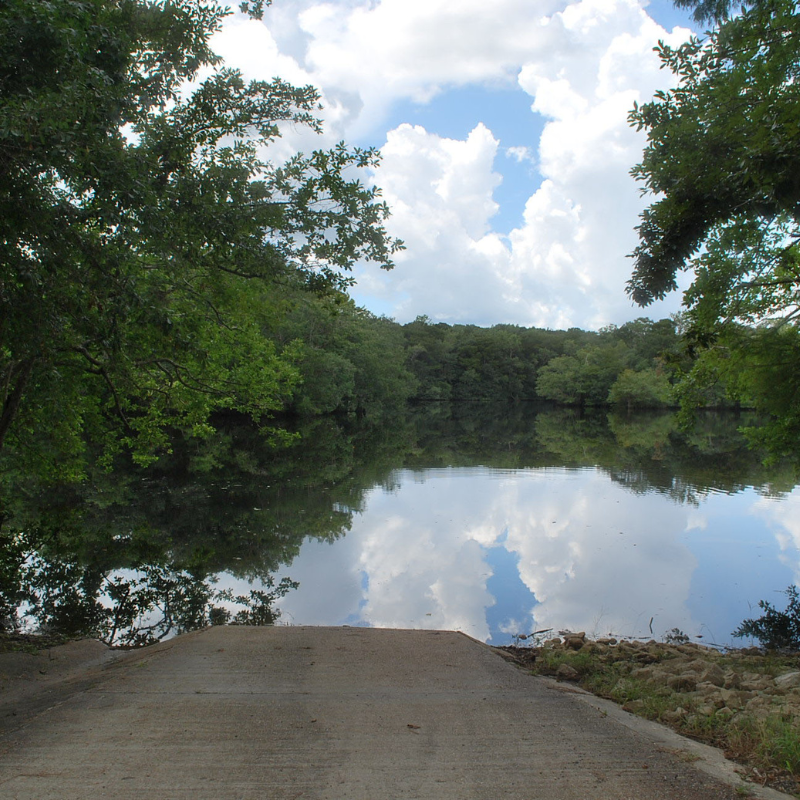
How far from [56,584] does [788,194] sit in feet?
41.9

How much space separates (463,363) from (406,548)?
10319 centimetres

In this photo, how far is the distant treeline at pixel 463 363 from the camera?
53.2 metres

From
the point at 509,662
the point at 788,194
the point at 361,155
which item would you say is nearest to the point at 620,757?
the point at 509,662

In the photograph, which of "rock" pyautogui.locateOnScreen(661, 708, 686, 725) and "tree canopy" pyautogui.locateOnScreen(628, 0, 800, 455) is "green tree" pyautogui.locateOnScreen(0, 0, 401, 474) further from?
"rock" pyautogui.locateOnScreen(661, 708, 686, 725)

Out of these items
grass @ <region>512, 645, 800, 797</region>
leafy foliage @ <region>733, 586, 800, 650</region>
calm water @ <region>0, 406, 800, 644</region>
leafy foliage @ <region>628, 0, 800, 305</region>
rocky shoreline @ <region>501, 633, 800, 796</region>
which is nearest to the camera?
grass @ <region>512, 645, 800, 797</region>

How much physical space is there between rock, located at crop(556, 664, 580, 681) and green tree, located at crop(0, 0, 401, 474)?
5.31m

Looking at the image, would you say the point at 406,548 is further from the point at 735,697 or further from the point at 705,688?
the point at 735,697

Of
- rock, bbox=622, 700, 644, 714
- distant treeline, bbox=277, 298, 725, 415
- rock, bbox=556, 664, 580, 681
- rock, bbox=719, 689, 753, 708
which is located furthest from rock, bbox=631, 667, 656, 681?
distant treeline, bbox=277, 298, 725, 415

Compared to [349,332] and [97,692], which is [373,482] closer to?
[97,692]

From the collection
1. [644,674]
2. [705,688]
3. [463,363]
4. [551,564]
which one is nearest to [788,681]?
[705,688]

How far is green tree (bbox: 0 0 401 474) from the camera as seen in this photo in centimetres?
446

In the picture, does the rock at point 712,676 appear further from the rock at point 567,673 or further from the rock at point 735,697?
the rock at point 567,673

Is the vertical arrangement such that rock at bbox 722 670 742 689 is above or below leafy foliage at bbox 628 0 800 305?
below

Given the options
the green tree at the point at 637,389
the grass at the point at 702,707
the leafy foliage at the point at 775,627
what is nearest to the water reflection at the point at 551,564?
the leafy foliage at the point at 775,627
